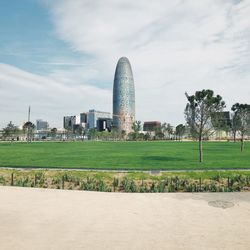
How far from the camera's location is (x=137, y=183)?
1664 cm

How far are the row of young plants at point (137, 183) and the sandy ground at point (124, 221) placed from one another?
2.56 metres

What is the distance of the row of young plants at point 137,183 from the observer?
585 inches

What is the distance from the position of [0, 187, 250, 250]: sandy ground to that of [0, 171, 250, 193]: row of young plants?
2.56 m

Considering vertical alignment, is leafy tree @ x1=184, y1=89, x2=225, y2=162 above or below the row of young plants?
above

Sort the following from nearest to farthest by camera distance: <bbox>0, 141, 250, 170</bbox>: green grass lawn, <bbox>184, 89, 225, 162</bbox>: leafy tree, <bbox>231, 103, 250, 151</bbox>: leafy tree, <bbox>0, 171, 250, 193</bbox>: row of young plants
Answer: <bbox>0, 171, 250, 193</bbox>: row of young plants → <bbox>0, 141, 250, 170</bbox>: green grass lawn → <bbox>184, 89, 225, 162</bbox>: leafy tree → <bbox>231, 103, 250, 151</bbox>: leafy tree

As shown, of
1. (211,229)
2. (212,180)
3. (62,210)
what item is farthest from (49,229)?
(212,180)

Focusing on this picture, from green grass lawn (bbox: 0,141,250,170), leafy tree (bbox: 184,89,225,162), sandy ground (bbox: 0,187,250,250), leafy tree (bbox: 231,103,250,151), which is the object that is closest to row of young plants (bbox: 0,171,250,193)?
sandy ground (bbox: 0,187,250,250)

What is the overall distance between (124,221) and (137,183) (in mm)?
8039

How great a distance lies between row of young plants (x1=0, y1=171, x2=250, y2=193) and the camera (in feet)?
48.8

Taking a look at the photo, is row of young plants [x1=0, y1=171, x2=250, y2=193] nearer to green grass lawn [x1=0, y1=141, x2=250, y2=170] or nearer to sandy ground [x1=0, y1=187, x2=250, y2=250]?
sandy ground [x1=0, y1=187, x2=250, y2=250]

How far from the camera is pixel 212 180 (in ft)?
56.4

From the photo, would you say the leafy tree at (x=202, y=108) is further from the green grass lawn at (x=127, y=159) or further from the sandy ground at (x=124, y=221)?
the sandy ground at (x=124, y=221)

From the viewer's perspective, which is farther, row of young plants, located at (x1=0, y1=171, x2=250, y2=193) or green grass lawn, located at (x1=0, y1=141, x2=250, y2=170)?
green grass lawn, located at (x1=0, y1=141, x2=250, y2=170)

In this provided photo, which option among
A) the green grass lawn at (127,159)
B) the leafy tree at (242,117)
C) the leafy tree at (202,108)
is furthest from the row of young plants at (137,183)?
the leafy tree at (242,117)
